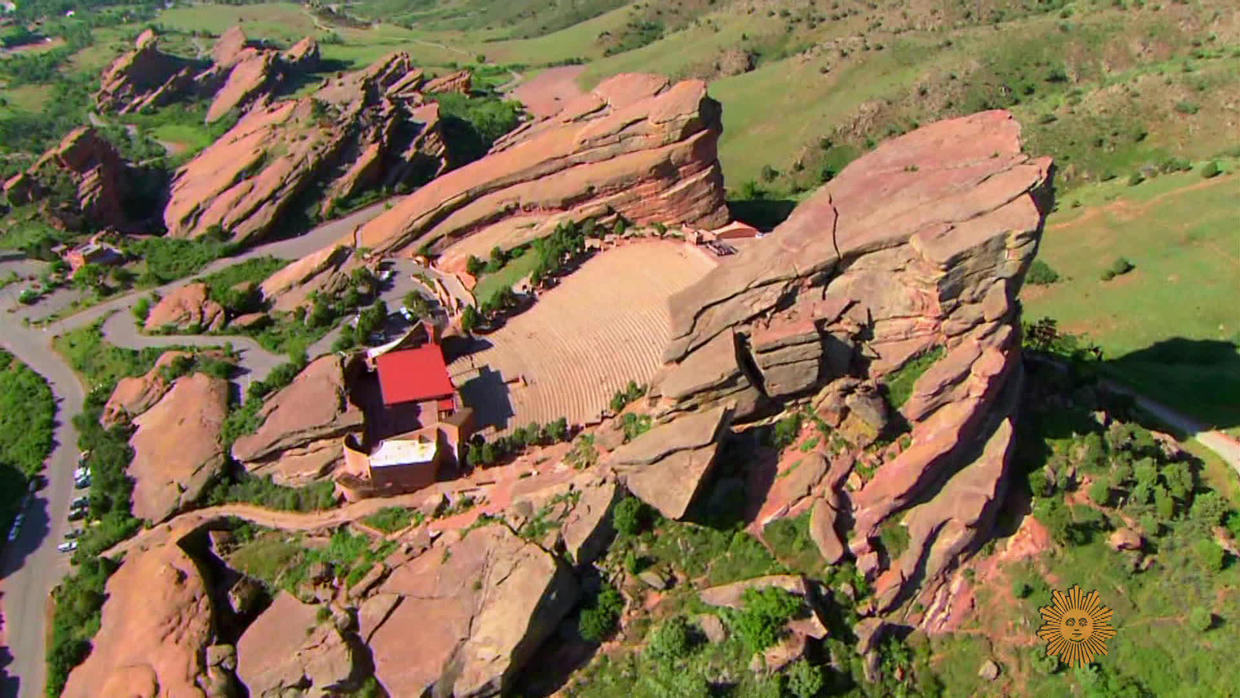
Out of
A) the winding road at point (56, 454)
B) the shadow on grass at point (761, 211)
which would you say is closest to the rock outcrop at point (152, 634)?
the winding road at point (56, 454)

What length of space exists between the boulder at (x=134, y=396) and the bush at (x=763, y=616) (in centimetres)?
3009

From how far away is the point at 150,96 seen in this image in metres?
98.9

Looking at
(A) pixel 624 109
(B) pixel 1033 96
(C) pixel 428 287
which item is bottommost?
(B) pixel 1033 96

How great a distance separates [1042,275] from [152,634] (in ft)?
166

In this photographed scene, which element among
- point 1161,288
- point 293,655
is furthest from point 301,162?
point 1161,288

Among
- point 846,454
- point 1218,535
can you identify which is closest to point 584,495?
point 846,454

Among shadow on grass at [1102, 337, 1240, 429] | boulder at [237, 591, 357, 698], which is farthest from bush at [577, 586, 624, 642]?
shadow on grass at [1102, 337, 1240, 429]

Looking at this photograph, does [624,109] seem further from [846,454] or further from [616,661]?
[616,661]

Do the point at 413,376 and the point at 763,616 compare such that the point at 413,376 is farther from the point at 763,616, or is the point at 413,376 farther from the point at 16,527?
the point at 763,616

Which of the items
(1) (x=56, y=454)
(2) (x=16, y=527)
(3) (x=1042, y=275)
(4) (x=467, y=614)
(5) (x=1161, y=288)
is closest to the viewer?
(4) (x=467, y=614)

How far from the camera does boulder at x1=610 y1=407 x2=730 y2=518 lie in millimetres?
28984

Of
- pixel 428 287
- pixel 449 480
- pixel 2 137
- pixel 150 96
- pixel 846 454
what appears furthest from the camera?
pixel 150 96

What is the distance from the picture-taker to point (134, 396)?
41.3 meters

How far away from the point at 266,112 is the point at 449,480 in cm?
5257
